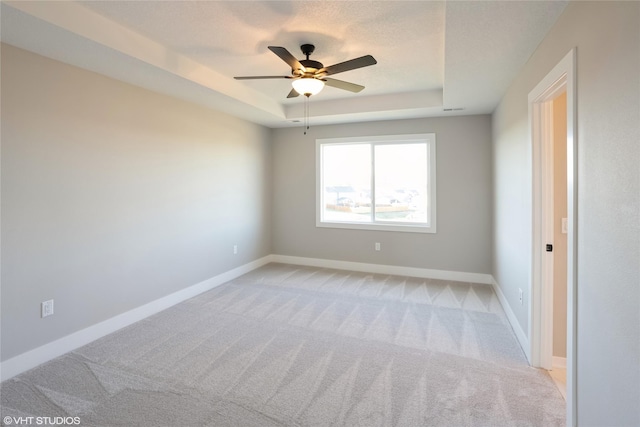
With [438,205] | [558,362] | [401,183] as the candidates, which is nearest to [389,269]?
[438,205]

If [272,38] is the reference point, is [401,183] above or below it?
below

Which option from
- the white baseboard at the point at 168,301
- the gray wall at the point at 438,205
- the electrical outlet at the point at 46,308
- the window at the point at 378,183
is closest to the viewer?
the white baseboard at the point at 168,301

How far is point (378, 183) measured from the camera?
5.23 m

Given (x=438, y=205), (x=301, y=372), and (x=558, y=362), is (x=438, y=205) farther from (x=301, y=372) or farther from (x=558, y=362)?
(x=301, y=372)

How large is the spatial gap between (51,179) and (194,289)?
209 centimetres

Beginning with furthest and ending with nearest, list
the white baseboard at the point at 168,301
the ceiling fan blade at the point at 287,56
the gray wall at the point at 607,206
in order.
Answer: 1. the white baseboard at the point at 168,301
2. the ceiling fan blade at the point at 287,56
3. the gray wall at the point at 607,206

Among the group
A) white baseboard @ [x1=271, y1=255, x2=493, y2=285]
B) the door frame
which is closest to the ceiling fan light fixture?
the door frame

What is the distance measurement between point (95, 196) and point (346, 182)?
12.0 ft

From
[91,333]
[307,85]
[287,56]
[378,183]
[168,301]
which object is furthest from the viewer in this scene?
[378,183]

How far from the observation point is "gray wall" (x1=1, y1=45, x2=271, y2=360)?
93.7 inches

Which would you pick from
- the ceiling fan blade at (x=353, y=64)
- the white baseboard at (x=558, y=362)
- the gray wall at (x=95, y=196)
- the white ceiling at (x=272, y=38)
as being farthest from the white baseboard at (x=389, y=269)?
the ceiling fan blade at (x=353, y=64)

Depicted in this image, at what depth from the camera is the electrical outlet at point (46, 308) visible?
255 cm

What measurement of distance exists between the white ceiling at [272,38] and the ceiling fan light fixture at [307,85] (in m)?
0.33

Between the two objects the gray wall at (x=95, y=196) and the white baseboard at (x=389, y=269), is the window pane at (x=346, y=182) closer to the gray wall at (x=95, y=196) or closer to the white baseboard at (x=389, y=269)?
the white baseboard at (x=389, y=269)
